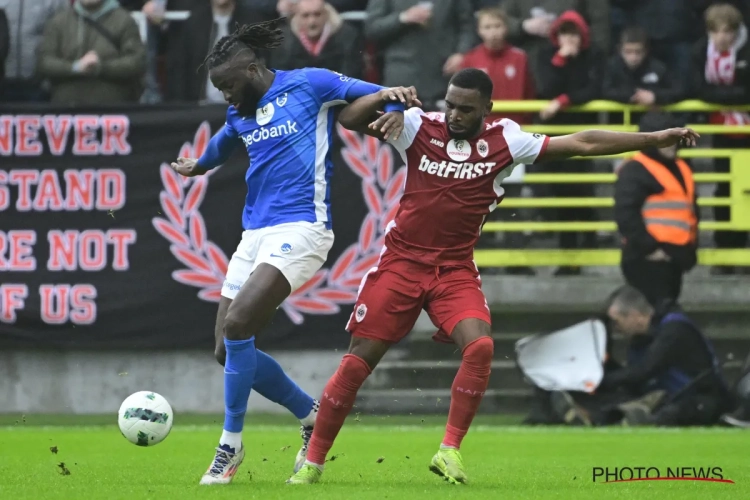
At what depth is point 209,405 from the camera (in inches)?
506

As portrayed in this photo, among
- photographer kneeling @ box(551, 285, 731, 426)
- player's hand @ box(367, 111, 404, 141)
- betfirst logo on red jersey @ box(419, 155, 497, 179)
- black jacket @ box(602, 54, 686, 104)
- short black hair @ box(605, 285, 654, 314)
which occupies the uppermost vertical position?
player's hand @ box(367, 111, 404, 141)

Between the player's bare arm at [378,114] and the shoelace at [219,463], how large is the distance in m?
1.79

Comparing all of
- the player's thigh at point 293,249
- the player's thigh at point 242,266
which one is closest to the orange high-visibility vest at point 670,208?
the player's thigh at point 293,249

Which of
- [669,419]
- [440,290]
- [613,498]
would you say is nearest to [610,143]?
[440,290]

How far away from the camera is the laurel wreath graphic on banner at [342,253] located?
1273cm

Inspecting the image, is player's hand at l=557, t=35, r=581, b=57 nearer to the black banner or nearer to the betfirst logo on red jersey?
the black banner

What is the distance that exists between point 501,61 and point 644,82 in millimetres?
1406

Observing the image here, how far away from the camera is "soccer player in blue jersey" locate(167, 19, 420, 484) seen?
707cm

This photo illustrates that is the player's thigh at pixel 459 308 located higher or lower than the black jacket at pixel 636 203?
higher

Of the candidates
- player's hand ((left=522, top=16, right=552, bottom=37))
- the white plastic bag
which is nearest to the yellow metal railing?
player's hand ((left=522, top=16, right=552, bottom=37))

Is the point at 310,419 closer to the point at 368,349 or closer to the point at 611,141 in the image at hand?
the point at 368,349

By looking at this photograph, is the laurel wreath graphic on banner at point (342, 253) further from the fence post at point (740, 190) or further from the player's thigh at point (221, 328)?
the player's thigh at point (221, 328)

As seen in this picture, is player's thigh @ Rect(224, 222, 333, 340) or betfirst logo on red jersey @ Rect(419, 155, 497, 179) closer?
player's thigh @ Rect(224, 222, 333, 340)

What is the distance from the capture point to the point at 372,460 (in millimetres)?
8883
